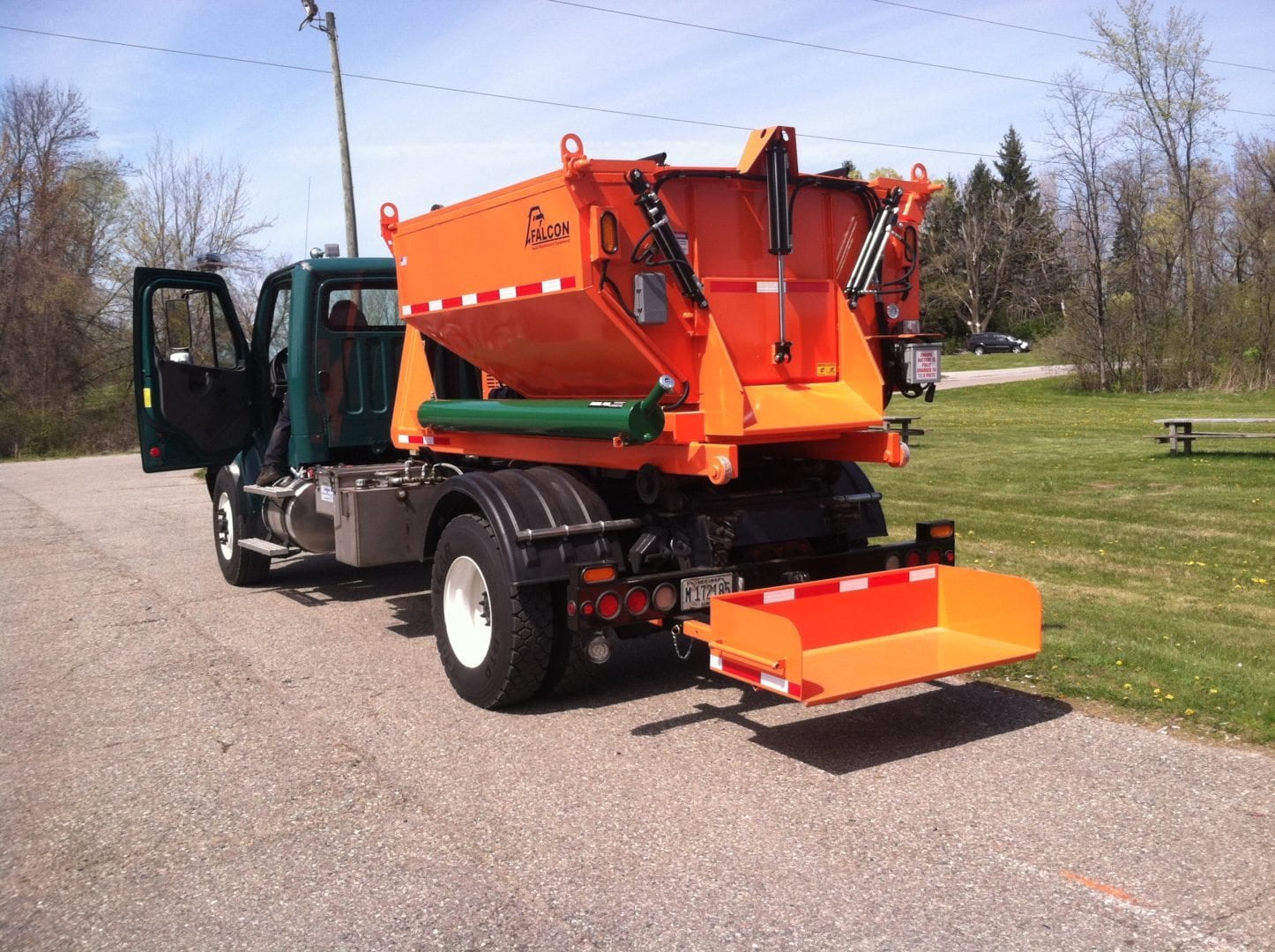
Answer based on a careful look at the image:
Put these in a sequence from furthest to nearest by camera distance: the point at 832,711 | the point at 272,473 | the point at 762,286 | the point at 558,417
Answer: the point at 272,473 < the point at 558,417 < the point at 832,711 < the point at 762,286

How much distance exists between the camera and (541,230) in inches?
219

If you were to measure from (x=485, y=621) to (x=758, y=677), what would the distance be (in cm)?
173

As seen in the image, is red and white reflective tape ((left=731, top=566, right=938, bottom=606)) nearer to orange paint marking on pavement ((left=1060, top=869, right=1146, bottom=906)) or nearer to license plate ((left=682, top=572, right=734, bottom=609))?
license plate ((left=682, top=572, right=734, bottom=609))

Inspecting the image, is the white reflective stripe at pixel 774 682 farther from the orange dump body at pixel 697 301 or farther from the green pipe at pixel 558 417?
the green pipe at pixel 558 417

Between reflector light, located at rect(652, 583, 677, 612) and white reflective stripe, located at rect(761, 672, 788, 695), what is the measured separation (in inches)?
30.8

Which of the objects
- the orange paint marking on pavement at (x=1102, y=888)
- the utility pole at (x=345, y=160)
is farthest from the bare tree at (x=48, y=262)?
the orange paint marking on pavement at (x=1102, y=888)

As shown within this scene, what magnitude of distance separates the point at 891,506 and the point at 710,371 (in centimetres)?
774

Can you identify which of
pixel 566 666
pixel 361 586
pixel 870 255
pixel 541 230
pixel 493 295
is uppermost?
pixel 541 230

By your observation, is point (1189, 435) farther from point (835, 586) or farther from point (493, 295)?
point (493, 295)

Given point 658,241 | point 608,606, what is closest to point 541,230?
point 658,241

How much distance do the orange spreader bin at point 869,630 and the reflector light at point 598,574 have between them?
1.41 feet

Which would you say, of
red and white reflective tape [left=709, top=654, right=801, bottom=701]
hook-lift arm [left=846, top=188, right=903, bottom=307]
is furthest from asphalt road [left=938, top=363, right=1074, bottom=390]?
red and white reflective tape [left=709, top=654, right=801, bottom=701]

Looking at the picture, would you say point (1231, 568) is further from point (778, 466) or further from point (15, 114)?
point (15, 114)

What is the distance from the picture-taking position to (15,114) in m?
40.5
